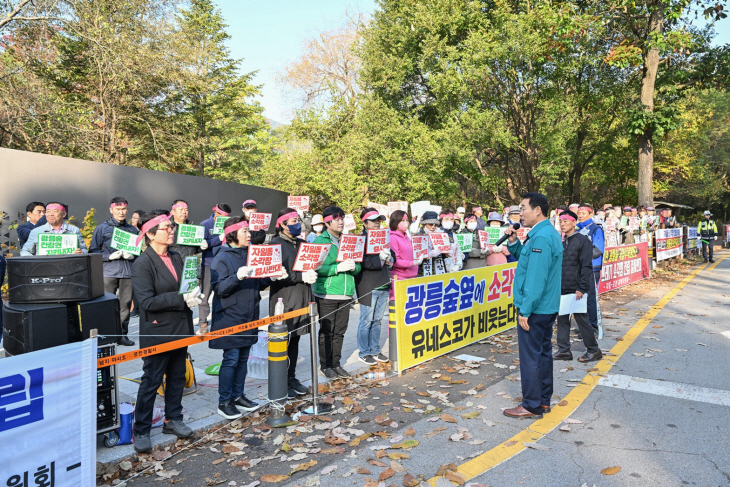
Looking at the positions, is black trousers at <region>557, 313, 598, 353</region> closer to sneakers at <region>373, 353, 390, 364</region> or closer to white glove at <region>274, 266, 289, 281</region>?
sneakers at <region>373, 353, 390, 364</region>

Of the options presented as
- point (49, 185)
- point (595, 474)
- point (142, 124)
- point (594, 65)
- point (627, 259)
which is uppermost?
point (594, 65)

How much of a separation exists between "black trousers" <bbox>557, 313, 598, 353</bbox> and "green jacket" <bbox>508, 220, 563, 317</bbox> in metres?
2.27

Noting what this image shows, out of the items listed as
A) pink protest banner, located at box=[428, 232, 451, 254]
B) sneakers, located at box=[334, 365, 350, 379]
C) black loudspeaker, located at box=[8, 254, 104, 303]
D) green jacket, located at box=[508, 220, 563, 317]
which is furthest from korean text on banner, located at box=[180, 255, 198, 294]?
pink protest banner, located at box=[428, 232, 451, 254]

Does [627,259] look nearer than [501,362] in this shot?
No

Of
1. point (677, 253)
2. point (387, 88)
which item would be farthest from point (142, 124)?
point (677, 253)

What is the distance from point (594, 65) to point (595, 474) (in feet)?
75.2

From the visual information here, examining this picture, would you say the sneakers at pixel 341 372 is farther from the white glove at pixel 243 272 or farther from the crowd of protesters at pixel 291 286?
the white glove at pixel 243 272

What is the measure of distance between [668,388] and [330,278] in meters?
4.30

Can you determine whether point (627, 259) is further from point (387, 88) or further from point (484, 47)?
point (387, 88)

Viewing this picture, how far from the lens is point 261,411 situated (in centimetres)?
559

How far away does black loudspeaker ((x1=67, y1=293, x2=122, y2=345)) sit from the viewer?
444 cm

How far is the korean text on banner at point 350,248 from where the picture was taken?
6.49 metres

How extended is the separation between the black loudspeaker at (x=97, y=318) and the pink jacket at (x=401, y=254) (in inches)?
164

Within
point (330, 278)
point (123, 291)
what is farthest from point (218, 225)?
point (330, 278)
